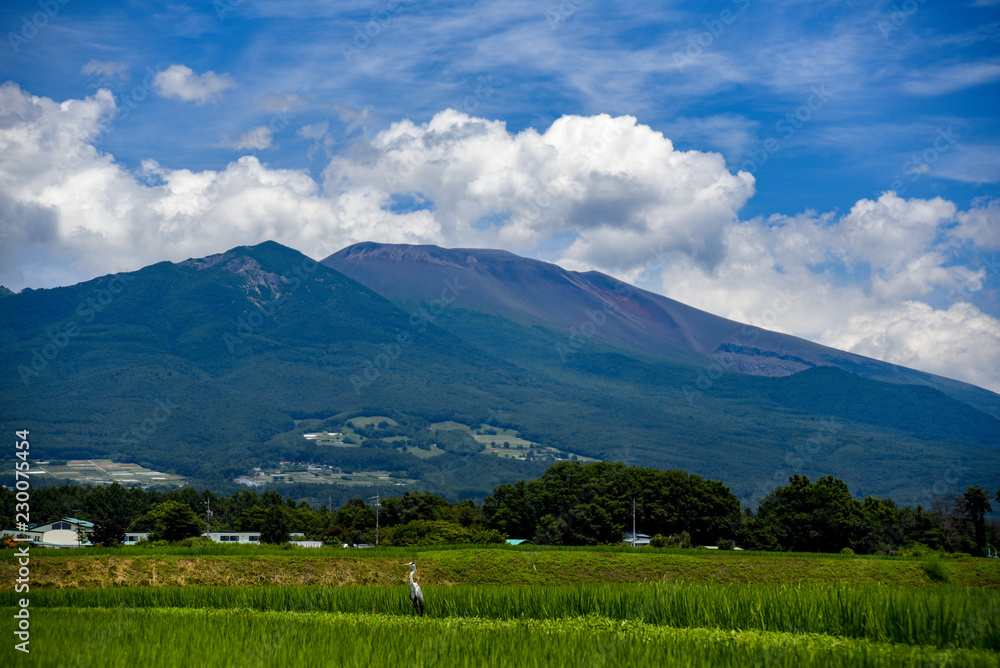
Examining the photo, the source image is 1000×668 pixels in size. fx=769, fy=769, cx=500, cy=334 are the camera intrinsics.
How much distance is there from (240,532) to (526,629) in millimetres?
84665

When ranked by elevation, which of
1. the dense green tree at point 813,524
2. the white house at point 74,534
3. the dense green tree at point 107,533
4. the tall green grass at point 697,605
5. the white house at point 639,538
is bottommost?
the white house at point 74,534

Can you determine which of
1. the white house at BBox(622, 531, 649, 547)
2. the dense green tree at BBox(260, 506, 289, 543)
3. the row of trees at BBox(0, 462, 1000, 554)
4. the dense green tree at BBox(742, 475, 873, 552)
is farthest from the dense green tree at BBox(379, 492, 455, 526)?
the dense green tree at BBox(742, 475, 873, 552)

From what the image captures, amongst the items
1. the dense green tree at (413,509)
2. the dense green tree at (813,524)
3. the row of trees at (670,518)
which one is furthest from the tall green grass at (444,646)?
the dense green tree at (413,509)

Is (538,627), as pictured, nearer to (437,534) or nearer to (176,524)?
(437,534)

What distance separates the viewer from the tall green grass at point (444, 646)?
339 inches

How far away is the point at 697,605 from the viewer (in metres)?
13.1

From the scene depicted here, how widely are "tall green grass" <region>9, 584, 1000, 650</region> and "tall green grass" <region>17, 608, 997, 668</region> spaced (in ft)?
2.71

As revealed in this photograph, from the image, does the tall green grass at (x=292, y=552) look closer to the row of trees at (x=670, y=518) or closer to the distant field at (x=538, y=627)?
the distant field at (x=538, y=627)

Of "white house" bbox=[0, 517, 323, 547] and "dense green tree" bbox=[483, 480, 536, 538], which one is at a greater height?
"dense green tree" bbox=[483, 480, 536, 538]

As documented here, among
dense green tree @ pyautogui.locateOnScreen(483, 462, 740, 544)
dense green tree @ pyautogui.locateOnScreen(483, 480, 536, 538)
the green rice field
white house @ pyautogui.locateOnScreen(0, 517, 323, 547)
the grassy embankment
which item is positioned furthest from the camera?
white house @ pyautogui.locateOnScreen(0, 517, 323, 547)

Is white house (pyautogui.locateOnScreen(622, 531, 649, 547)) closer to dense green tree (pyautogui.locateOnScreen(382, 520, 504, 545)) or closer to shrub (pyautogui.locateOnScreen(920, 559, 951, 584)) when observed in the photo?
dense green tree (pyautogui.locateOnScreen(382, 520, 504, 545))

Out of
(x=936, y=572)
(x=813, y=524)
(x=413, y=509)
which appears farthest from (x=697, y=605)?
(x=413, y=509)

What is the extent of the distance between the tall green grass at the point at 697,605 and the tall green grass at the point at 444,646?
83 centimetres

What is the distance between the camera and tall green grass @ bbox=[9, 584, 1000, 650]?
10.4 m
